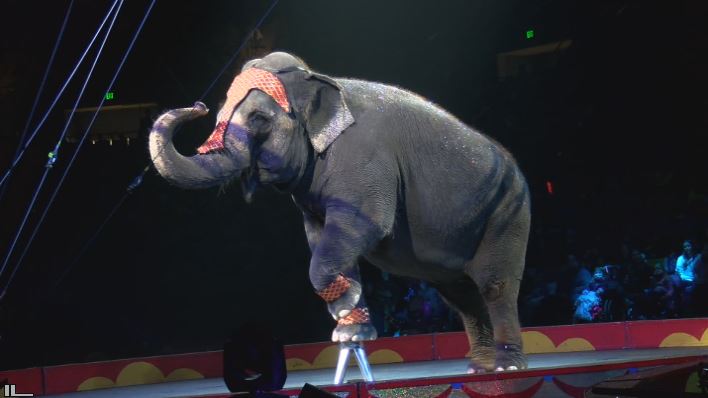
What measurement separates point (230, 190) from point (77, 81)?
1.65 metres

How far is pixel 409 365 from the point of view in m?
6.13

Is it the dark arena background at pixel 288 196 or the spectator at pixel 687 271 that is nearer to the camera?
the spectator at pixel 687 271

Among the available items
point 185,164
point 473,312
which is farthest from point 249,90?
point 473,312

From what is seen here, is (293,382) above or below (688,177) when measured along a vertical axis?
below

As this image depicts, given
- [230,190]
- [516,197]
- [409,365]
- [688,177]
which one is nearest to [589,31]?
[688,177]

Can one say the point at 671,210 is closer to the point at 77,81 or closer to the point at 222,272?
the point at 222,272

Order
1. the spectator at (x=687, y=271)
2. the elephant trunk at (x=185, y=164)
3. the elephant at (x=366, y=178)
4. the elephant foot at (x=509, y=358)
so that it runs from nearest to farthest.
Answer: the elephant trunk at (x=185, y=164), the elephant at (x=366, y=178), the elephant foot at (x=509, y=358), the spectator at (x=687, y=271)

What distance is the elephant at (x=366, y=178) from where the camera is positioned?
4062 mm

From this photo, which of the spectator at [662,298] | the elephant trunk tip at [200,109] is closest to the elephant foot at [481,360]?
the elephant trunk tip at [200,109]

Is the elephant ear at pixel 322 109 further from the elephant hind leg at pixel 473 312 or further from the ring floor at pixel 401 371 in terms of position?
the ring floor at pixel 401 371

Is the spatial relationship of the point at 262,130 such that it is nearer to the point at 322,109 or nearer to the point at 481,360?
the point at 322,109

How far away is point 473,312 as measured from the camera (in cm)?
491

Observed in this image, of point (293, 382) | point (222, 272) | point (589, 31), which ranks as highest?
point (589, 31)

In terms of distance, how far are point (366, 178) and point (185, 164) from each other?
2.55 ft
